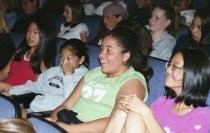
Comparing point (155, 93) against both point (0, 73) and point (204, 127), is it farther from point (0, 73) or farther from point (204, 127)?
point (0, 73)

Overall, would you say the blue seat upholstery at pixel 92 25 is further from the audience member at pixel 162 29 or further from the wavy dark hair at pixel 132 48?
the wavy dark hair at pixel 132 48

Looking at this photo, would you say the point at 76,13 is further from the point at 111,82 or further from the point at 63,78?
the point at 111,82

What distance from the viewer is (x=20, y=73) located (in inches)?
122

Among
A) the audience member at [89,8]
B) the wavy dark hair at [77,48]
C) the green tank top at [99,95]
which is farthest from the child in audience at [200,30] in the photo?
the audience member at [89,8]

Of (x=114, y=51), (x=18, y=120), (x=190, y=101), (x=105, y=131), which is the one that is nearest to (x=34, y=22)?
(x=114, y=51)

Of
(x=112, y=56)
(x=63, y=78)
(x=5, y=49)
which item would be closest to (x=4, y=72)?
(x=5, y=49)

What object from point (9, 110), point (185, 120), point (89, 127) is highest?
point (9, 110)

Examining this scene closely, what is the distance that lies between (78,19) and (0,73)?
1.15m

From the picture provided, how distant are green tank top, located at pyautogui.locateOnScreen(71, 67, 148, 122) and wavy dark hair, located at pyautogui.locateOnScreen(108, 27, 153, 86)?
6 cm

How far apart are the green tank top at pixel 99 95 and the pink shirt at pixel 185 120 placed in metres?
0.26

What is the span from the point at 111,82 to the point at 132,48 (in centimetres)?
23

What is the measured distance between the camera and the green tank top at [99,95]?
7.63 feet

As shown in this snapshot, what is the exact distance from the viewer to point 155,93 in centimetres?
247

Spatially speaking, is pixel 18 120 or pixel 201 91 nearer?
pixel 18 120
